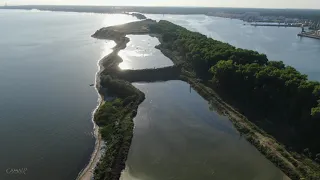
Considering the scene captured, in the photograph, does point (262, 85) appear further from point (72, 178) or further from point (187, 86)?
point (72, 178)

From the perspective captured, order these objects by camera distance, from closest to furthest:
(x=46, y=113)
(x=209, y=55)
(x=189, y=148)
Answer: (x=189, y=148) → (x=46, y=113) → (x=209, y=55)

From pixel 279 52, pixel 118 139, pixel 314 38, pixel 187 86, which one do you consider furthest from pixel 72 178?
pixel 314 38

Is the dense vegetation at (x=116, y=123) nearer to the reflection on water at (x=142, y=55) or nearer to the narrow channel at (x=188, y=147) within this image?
the narrow channel at (x=188, y=147)

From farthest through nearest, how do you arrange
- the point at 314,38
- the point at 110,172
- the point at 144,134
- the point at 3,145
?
the point at 314,38 → the point at 144,134 → the point at 3,145 → the point at 110,172

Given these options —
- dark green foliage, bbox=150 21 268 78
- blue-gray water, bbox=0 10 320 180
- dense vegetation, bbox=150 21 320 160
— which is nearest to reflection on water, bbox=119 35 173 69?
blue-gray water, bbox=0 10 320 180

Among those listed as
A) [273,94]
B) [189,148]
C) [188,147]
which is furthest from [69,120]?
[273,94]

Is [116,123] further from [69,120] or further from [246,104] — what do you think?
[246,104]

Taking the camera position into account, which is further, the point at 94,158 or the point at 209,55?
the point at 209,55
